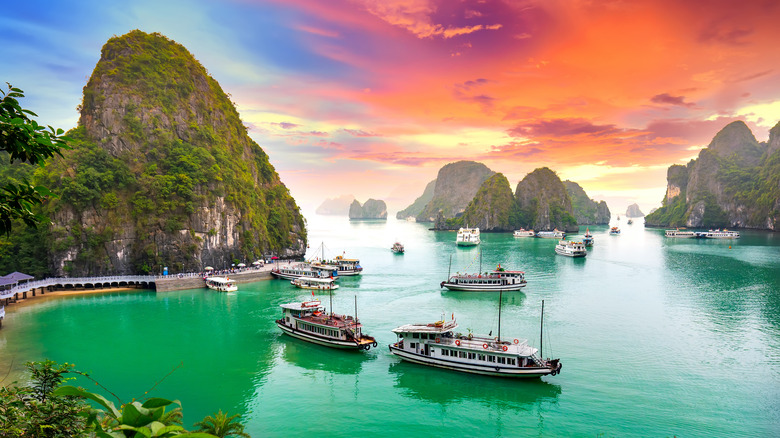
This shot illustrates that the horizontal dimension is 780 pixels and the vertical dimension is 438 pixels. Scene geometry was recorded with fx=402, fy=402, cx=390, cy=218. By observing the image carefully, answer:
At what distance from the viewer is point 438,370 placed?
137 feet

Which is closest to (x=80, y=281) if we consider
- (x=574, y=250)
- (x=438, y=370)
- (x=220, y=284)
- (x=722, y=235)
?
(x=220, y=284)

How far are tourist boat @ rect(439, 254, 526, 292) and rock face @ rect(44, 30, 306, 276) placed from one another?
52.7 m

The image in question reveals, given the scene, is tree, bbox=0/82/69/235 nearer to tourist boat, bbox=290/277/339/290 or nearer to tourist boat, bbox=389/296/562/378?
tourist boat, bbox=389/296/562/378

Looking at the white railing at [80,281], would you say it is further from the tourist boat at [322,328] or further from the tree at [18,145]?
the tree at [18,145]

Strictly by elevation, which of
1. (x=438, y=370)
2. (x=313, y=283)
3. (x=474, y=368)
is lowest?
(x=438, y=370)

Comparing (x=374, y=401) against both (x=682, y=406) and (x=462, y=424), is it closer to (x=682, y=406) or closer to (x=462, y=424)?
(x=462, y=424)

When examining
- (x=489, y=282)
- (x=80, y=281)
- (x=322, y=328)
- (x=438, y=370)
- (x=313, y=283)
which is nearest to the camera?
(x=438, y=370)

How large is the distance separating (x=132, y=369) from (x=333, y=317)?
70.1ft

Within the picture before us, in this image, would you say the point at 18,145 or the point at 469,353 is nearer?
the point at 18,145

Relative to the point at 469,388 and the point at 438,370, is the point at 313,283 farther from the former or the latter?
the point at 469,388

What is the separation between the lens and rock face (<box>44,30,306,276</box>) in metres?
79.4

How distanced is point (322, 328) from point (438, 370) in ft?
48.4

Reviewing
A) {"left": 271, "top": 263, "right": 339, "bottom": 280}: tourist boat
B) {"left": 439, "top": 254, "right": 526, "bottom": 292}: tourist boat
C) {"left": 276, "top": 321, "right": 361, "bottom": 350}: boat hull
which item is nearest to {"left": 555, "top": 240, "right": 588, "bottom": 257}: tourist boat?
{"left": 439, "top": 254, "right": 526, "bottom": 292}: tourist boat

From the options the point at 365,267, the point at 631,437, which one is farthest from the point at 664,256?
the point at 631,437
